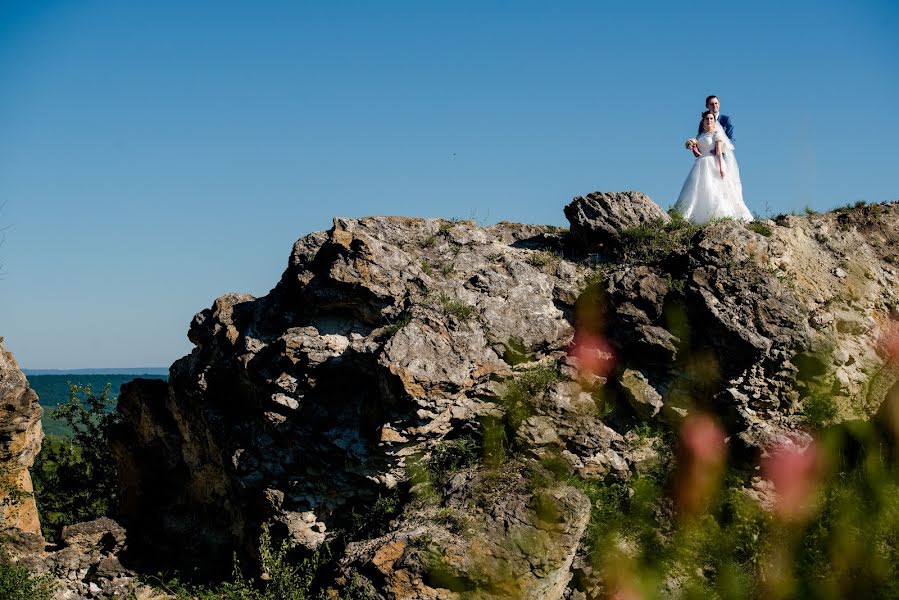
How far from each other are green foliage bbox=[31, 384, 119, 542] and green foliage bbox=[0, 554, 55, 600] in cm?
727

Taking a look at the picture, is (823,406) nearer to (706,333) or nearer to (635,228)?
(706,333)

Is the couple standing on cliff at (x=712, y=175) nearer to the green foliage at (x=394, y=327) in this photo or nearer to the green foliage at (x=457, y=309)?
the green foliage at (x=457, y=309)

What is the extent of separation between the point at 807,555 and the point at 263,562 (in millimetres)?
8548

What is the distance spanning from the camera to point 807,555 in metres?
11.6

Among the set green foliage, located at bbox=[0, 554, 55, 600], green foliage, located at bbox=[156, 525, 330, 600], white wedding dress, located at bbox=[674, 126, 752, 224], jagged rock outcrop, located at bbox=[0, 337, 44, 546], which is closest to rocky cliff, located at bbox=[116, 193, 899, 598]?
green foliage, located at bbox=[156, 525, 330, 600]

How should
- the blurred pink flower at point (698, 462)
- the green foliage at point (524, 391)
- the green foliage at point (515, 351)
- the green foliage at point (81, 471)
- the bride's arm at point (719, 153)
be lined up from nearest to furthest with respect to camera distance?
the blurred pink flower at point (698, 462), the green foliage at point (524, 391), the green foliage at point (515, 351), the bride's arm at point (719, 153), the green foliage at point (81, 471)

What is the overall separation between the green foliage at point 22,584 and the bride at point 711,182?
47.6 ft

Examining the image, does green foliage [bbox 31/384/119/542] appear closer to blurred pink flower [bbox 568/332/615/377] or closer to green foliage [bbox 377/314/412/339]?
green foliage [bbox 377/314/412/339]

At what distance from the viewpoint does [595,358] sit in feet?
45.4

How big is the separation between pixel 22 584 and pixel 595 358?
11257 mm

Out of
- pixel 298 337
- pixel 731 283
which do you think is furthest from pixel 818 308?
pixel 298 337

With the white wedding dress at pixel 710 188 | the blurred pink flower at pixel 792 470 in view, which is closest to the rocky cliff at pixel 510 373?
the blurred pink flower at pixel 792 470

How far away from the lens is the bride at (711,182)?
1620 centimetres

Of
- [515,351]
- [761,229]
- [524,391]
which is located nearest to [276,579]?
[524,391]
